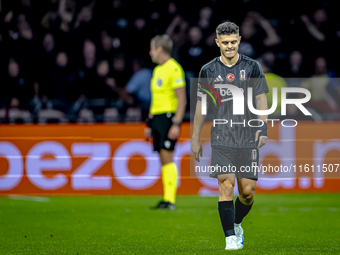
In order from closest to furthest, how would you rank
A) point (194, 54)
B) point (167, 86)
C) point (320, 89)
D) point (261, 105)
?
1. point (261, 105)
2. point (167, 86)
3. point (320, 89)
4. point (194, 54)

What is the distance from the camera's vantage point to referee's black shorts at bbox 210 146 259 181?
408cm

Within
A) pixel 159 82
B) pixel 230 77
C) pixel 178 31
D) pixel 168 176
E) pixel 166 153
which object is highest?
pixel 178 31

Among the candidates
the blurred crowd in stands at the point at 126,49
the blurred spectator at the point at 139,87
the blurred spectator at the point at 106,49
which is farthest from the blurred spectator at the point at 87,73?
the blurred spectator at the point at 139,87

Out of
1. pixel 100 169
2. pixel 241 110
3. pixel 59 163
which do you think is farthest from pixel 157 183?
pixel 241 110

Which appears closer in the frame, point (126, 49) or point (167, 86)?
point (167, 86)

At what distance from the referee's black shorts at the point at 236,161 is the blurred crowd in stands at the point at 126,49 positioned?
4.73 m

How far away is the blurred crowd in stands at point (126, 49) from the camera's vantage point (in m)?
8.90

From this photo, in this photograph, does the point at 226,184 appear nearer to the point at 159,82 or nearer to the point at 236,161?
the point at 236,161

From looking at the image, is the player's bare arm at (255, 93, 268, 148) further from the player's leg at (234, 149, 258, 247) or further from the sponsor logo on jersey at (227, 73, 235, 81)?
the sponsor logo on jersey at (227, 73, 235, 81)

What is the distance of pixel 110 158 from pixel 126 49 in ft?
7.82

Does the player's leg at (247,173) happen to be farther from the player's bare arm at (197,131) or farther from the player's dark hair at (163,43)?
the player's dark hair at (163,43)

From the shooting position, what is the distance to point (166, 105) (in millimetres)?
6820

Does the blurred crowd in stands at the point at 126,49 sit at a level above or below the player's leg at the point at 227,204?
above

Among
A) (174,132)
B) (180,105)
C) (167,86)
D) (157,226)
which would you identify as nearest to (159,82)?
(167,86)
